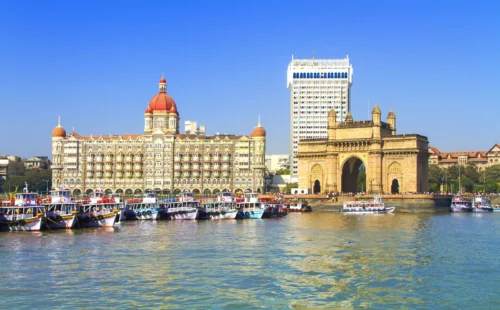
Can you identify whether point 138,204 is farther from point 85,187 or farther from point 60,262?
point 85,187

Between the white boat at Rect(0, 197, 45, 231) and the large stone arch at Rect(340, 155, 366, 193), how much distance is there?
2389 inches

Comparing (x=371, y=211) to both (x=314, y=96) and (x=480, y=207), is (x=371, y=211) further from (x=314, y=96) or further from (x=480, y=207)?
(x=314, y=96)

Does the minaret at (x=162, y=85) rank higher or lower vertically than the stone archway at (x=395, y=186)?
higher

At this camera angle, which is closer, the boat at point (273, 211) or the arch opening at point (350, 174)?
the boat at point (273, 211)

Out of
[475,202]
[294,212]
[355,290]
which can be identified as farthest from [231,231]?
[475,202]

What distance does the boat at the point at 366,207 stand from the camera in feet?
305

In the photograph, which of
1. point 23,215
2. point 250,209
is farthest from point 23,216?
point 250,209

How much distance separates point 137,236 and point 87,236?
3.92m

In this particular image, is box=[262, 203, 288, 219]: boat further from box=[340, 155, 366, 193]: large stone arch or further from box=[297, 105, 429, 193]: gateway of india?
box=[340, 155, 366, 193]: large stone arch

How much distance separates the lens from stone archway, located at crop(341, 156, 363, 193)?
4434 inches

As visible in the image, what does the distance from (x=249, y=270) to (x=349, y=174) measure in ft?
264

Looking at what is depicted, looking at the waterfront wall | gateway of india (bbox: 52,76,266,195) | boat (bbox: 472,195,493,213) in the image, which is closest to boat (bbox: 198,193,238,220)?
the waterfront wall

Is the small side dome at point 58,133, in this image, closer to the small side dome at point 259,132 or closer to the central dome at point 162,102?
the central dome at point 162,102

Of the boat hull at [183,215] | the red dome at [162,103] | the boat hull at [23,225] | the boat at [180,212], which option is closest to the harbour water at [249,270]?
the boat hull at [23,225]
